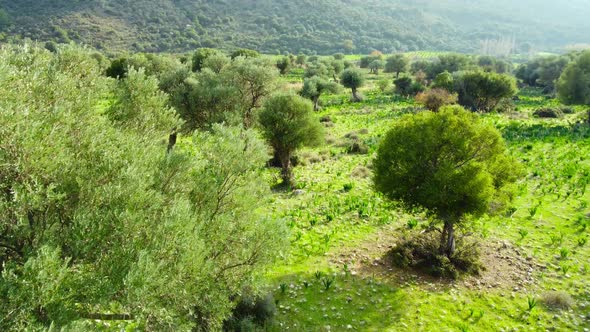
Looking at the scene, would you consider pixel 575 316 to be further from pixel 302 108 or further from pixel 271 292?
pixel 302 108

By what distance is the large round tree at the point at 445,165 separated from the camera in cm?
1300

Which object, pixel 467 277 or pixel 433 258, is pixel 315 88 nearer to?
pixel 433 258

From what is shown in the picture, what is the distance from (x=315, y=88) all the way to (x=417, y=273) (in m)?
40.7

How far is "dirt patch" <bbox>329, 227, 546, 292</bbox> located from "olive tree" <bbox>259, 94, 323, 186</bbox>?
9339mm

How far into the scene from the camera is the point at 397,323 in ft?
38.5

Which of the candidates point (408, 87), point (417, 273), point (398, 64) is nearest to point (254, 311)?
point (417, 273)

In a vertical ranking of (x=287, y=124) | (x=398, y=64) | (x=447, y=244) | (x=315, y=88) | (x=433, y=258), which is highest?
(x=287, y=124)

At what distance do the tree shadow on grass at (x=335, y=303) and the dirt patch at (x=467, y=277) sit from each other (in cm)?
77

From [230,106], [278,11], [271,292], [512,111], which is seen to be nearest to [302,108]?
[230,106]

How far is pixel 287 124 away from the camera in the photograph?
926 inches

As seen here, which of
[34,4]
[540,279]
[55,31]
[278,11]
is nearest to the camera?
[540,279]

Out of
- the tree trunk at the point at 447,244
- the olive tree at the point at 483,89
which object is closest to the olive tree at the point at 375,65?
the olive tree at the point at 483,89

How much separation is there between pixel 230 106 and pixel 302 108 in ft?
21.9

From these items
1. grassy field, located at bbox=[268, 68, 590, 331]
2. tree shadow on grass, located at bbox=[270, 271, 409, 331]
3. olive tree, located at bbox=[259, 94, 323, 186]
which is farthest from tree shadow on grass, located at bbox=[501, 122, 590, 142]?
tree shadow on grass, located at bbox=[270, 271, 409, 331]
